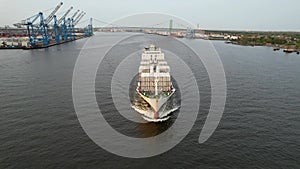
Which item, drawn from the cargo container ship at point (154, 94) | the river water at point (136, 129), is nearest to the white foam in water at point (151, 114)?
the cargo container ship at point (154, 94)

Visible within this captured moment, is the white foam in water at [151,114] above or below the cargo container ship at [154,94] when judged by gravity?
below

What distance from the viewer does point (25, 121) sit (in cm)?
1969

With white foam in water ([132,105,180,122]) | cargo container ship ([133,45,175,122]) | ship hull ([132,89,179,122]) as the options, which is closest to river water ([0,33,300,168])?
white foam in water ([132,105,180,122])

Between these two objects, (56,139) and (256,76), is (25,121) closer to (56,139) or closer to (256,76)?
(56,139)

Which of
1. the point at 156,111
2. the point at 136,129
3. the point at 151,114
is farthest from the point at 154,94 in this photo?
the point at 136,129

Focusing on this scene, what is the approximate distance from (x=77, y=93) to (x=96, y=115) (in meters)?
7.16

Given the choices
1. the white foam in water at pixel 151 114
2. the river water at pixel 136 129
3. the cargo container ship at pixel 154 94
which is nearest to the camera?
the river water at pixel 136 129

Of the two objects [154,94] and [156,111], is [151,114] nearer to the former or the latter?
[156,111]

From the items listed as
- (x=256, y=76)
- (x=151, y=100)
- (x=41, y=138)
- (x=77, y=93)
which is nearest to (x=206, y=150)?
(x=151, y=100)

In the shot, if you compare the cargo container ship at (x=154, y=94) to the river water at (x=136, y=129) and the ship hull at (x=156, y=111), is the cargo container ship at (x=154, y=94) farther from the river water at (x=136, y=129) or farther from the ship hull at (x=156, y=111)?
the river water at (x=136, y=129)

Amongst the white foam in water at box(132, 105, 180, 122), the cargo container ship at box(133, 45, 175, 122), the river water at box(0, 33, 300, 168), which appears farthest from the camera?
the cargo container ship at box(133, 45, 175, 122)

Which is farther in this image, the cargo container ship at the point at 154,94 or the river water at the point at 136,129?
the cargo container ship at the point at 154,94

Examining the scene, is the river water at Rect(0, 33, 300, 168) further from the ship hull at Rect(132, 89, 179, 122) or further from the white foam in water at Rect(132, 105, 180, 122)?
the ship hull at Rect(132, 89, 179, 122)

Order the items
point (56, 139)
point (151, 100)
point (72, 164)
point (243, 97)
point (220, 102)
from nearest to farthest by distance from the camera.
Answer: point (72, 164), point (56, 139), point (151, 100), point (220, 102), point (243, 97)
